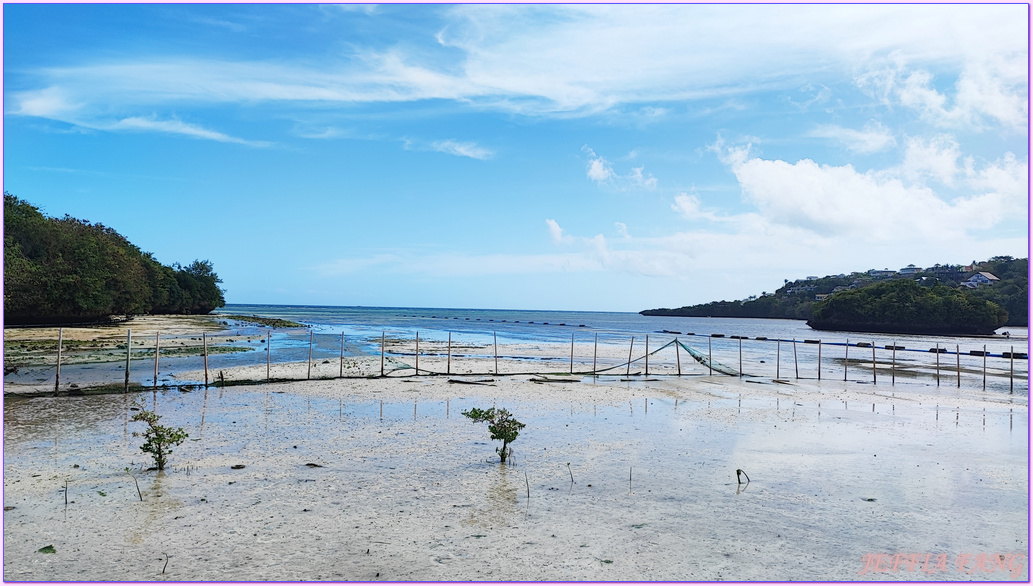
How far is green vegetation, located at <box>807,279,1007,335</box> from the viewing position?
8438 centimetres

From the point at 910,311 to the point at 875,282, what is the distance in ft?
146

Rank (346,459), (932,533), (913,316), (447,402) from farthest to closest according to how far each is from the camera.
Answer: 1. (913,316)
2. (447,402)
3. (346,459)
4. (932,533)

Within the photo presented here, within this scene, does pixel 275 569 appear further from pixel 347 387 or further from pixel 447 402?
pixel 347 387

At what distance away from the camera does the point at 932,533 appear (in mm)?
7430

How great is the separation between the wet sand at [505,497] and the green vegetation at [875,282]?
214ft

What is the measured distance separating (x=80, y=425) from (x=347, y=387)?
773 cm

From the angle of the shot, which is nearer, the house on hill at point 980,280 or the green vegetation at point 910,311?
the green vegetation at point 910,311

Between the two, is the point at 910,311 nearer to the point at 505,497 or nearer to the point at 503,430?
the point at 503,430

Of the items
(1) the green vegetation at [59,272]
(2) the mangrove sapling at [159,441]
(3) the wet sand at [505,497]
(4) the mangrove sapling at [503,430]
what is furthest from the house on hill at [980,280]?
(2) the mangrove sapling at [159,441]

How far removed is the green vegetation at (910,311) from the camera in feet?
277

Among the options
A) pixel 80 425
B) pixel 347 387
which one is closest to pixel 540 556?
pixel 80 425

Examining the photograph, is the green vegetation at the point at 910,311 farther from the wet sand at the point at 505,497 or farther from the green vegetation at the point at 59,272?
the green vegetation at the point at 59,272

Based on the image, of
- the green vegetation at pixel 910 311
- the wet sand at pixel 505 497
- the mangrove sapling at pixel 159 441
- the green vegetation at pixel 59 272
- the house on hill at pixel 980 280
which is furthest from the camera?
the house on hill at pixel 980 280

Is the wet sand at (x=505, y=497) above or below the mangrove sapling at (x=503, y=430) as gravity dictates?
below
